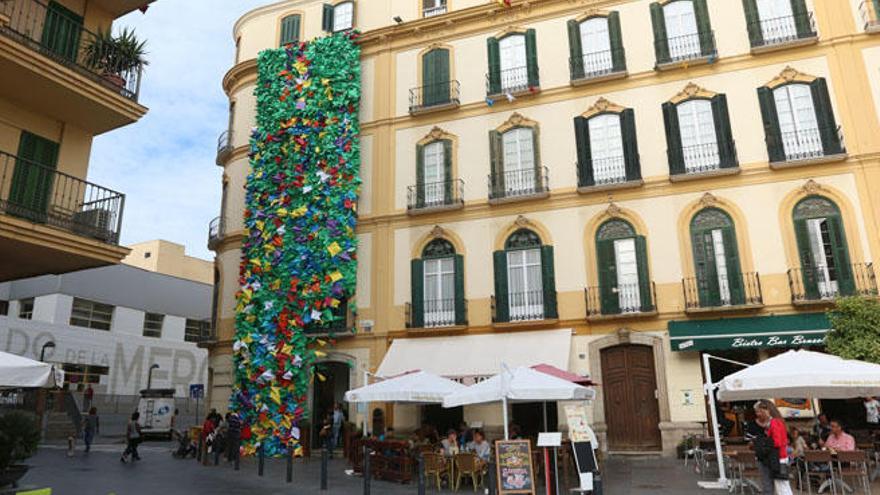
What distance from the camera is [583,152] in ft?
64.7

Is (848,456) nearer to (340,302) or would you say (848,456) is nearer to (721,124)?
(721,124)

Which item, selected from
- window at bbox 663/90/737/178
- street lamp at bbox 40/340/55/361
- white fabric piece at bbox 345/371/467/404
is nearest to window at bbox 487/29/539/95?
window at bbox 663/90/737/178

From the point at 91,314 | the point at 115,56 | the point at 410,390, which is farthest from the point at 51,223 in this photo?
the point at 91,314

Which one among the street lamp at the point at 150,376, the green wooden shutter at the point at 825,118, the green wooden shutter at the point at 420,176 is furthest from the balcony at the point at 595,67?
the street lamp at the point at 150,376

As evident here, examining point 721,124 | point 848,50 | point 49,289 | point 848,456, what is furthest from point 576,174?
point 49,289

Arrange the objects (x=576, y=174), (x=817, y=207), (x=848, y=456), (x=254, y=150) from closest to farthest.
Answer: (x=848, y=456)
(x=817, y=207)
(x=576, y=174)
(x=254, y=150)

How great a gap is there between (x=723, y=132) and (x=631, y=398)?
826 cm

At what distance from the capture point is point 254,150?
23.5m

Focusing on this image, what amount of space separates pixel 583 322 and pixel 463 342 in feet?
12.2

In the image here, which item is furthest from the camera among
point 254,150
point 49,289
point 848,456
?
point 49,289

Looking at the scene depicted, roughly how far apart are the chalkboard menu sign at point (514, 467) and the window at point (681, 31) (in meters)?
13.6

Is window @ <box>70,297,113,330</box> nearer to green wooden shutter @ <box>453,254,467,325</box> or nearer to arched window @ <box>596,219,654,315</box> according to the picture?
green wooden shutter @ <box>453,254,467,325</box>

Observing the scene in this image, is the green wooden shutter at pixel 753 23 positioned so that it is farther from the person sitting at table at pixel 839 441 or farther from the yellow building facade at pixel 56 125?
the yellow building facade at pixel 56 125

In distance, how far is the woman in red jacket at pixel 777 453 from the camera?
A: 9750mm
